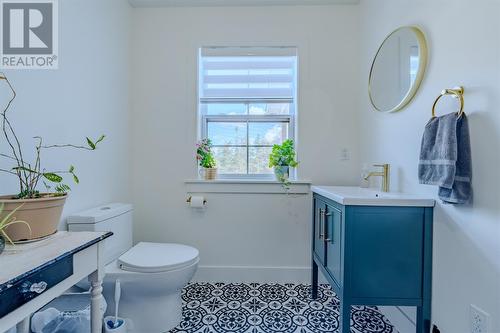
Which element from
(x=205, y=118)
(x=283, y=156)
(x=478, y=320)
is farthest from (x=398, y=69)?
(x=205, y=118)

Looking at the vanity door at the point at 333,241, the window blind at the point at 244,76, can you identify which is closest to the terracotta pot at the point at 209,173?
the window blind at the point at 244,76

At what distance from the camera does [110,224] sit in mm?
1606

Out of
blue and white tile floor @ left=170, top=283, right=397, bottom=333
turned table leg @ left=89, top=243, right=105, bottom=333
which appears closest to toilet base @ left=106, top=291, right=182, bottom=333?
blue and white tile floor @ left=170, top=283, right=397, bottom=333

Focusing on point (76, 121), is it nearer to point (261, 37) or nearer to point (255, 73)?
point (255, 73)

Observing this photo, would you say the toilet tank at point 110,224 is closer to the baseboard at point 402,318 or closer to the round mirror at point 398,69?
the baseboard at point 402,318

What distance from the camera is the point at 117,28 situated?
6.52ft

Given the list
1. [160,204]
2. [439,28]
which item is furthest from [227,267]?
[439,28]

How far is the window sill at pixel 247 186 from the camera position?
2135 mm

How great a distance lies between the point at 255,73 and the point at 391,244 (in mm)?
1666

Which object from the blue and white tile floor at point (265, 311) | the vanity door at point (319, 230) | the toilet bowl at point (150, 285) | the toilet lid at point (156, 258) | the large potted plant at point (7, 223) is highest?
the large potted plant at point (7, 223)

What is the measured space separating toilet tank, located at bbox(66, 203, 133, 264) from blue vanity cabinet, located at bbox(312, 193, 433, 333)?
4.35ft

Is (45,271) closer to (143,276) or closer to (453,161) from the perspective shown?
(143,276)

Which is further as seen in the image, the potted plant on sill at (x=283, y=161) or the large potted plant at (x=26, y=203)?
the potted plant on sill at (x=283, y=161)

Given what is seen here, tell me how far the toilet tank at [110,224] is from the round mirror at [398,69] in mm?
1922
